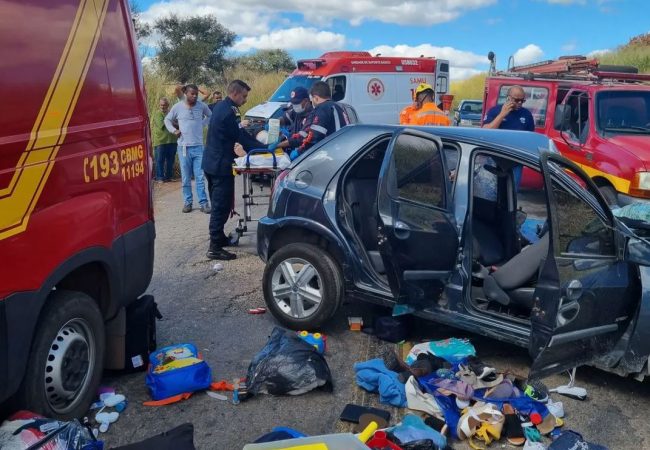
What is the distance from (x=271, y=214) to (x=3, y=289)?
2.70m

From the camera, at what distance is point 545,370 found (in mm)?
3326

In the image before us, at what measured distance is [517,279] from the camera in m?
4.19

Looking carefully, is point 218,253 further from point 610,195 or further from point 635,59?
point 635,59

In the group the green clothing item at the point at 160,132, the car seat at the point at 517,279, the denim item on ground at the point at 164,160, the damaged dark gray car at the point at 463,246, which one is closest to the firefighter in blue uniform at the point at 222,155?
the damaged dark gray car at the point at 463,246

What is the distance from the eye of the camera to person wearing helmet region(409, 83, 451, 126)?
7.80 meters

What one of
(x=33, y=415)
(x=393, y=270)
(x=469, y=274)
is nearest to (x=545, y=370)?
(x=469, y=274)

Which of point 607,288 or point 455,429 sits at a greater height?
point 607,288

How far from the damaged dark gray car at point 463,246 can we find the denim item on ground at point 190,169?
460 centimetres

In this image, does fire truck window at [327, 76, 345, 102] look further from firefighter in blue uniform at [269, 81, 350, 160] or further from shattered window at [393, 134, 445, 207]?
shattered window at [393, 134, 445, 207]

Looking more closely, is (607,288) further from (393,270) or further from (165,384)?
(165,384)

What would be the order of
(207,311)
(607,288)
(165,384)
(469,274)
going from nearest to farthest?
1. (607,288)
2. (165,384)
3. (469,274)
4. (207,311)

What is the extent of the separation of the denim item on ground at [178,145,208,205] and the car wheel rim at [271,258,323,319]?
4949 mm

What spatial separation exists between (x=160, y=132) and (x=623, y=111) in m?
8.35

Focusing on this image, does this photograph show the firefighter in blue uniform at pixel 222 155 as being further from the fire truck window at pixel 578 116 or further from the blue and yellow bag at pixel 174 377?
the fire truck window at pixel 578 116
